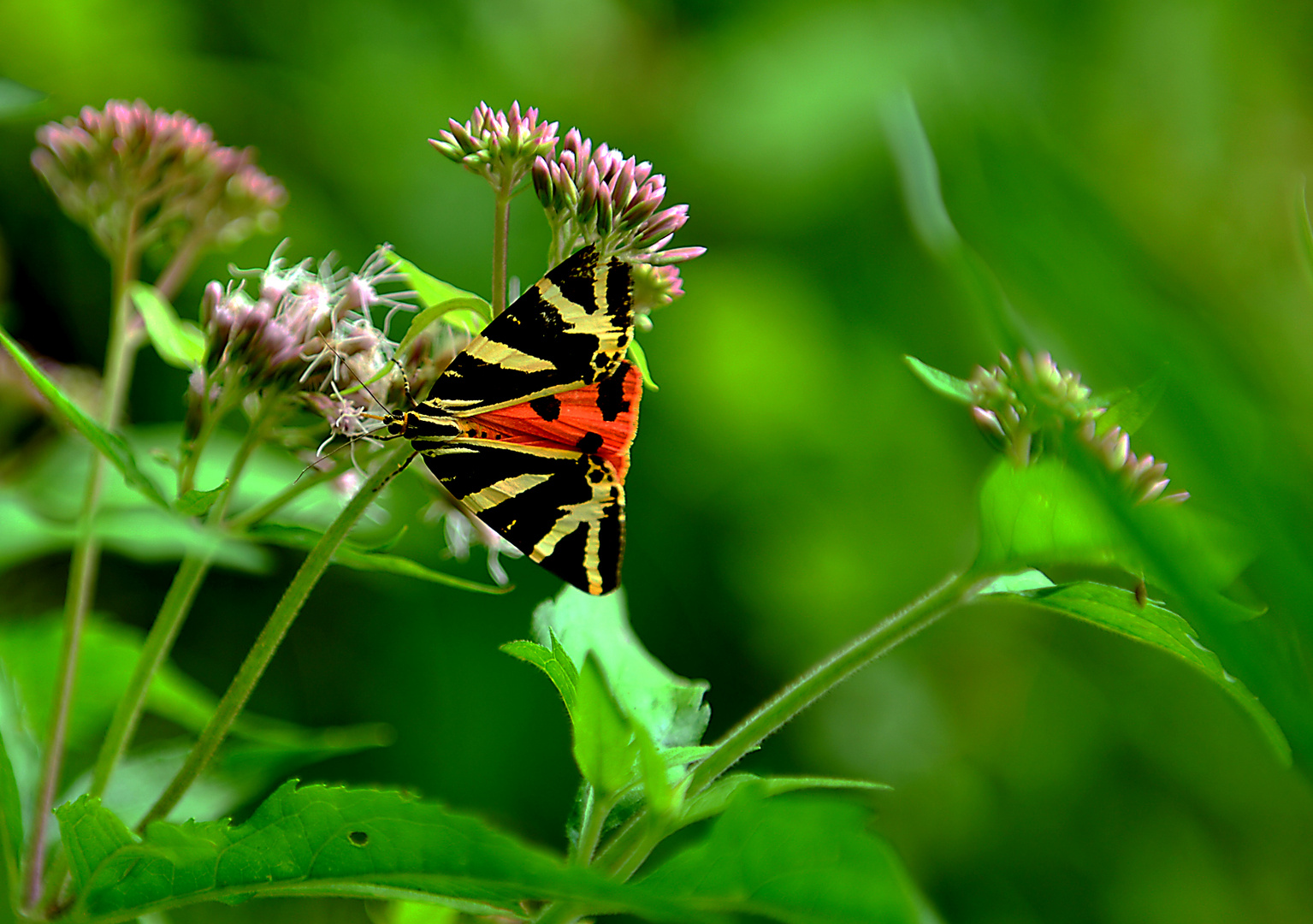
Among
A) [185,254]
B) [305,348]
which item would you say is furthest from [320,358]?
[185,254]

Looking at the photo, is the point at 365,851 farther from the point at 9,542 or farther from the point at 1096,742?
the point at 1096,742

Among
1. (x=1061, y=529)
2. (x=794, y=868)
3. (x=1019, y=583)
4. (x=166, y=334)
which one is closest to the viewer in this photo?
(x=794, y=868)

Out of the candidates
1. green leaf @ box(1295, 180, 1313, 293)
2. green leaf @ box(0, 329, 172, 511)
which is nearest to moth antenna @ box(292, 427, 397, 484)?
green leaf @ box(0, 329, 172, 511)

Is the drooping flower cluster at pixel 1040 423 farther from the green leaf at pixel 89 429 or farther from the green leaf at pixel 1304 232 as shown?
the green leaf at pixel 89 429

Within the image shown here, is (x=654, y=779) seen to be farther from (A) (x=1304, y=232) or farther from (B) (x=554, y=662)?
(A) (x=1304, y=232)

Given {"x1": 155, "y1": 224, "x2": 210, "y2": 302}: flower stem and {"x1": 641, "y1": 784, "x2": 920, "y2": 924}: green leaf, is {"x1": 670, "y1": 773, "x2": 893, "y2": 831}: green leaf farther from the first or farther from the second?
{"x1": 155, "y1": 224, "x2": 210, "y2": 302}: flower stem

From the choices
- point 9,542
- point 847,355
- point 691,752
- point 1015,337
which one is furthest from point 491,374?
point 847,355
